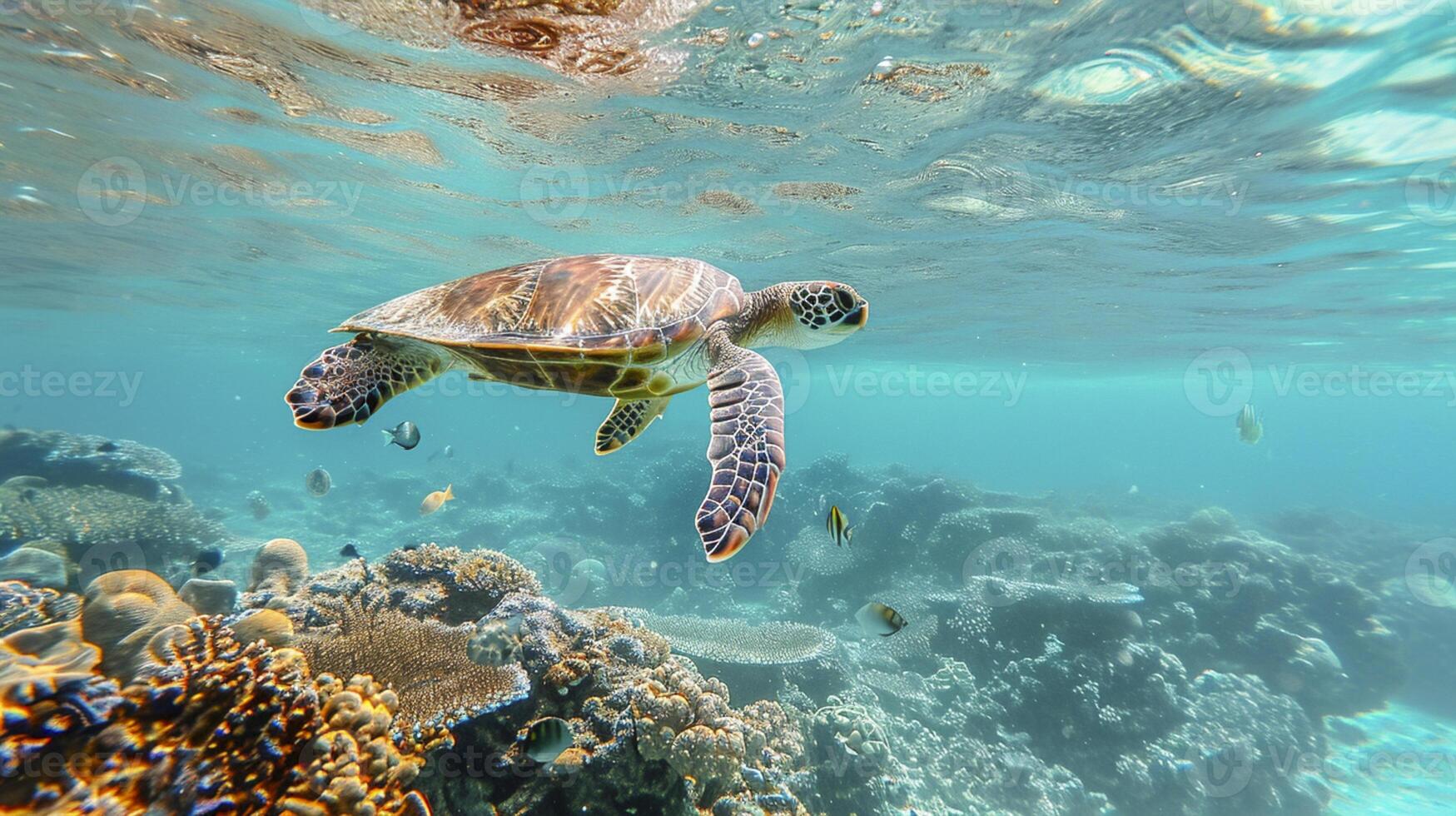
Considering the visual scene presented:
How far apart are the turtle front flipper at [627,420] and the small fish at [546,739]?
2661mm

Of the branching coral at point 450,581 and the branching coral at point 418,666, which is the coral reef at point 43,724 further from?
the branching coral at point 450,581

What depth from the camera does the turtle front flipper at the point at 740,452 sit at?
9.29 ft

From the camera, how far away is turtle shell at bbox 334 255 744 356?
3.95m

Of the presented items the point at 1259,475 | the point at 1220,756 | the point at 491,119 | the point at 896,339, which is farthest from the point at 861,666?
the point at 1259,475

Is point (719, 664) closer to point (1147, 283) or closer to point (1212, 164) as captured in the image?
point (1212, 164)

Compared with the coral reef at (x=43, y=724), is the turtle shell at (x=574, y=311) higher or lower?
higher

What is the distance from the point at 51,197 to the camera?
13500 millimetres

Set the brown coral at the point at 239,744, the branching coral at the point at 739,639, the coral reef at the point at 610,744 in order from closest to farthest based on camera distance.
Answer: the brown coral at the point at 239,744 → the coral reef at the point at 610,744 → the branching coral at the point at 739,639

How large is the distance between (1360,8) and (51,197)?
24370mm

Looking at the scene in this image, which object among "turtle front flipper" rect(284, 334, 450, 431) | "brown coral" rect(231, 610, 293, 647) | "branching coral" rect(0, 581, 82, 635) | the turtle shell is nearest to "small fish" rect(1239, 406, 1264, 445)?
the turtle shell

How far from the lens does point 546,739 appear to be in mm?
3115

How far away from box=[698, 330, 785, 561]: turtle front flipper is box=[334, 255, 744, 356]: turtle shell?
21.3 inches

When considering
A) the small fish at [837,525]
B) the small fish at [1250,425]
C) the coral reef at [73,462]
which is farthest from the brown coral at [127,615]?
the small fish at [1250,425]

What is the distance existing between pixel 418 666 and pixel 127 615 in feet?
A: 5.55
